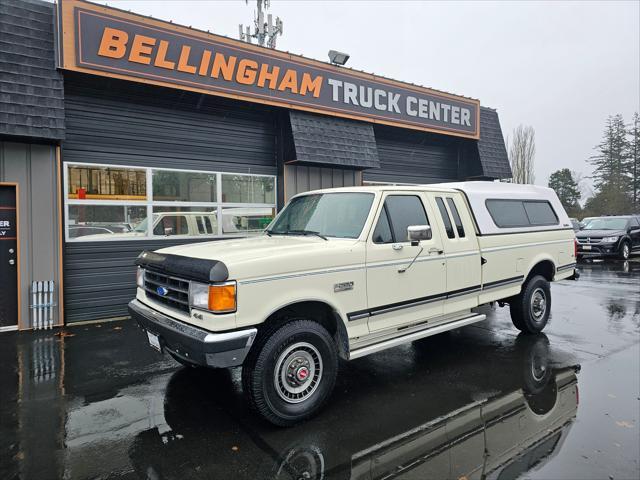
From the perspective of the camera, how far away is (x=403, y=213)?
16.0 feet

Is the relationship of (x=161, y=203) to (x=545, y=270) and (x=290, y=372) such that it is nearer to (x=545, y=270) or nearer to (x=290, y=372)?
(x=290, y=372)

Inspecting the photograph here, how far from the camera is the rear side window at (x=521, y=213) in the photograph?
6.16 metres

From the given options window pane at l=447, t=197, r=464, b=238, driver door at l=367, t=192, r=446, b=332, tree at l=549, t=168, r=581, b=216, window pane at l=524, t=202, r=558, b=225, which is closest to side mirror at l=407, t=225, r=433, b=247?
driver door at l=367, t=192, r=446, b=332

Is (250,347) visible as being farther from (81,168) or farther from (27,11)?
(27,11)

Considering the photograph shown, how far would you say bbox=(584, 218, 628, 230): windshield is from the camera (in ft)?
55.8

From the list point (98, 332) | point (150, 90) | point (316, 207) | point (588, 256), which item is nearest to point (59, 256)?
point (98, 332)

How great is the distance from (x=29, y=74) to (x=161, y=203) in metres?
3.00

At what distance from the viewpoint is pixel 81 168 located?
7.79 m

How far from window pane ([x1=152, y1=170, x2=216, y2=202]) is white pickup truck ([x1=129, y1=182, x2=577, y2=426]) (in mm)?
4092

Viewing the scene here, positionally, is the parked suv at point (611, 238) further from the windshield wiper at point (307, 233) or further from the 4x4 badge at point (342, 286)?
the 4x4 badge at point (342, 286)

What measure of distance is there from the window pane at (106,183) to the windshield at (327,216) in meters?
4.21

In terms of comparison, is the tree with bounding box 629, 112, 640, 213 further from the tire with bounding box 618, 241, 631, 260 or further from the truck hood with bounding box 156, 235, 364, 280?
Result: the truck hood with bounding box 156, 235, 364, 280

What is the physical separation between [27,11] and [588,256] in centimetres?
1860

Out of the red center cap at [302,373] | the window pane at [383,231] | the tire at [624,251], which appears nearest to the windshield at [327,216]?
the window pane at [383,231]
